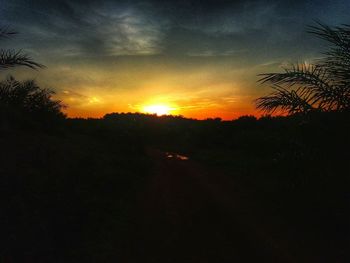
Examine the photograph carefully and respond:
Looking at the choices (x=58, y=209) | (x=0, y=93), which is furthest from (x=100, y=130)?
(x=58, y=209)

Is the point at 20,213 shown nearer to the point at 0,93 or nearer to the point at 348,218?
the point at 348,218

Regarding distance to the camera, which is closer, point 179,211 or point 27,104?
point 179,211

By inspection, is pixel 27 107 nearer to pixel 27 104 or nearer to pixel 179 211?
pixel 27 104

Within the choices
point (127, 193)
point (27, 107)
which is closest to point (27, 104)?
point (27, 107)

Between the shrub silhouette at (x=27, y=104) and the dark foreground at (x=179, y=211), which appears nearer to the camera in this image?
the dark foreground at (x=179, y=211)

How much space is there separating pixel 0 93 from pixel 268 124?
25415 mm

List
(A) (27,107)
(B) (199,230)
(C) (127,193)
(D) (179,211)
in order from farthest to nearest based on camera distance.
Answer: (A) (27,107), (C) (127,193), (D) (179,211), (B) (199,230)

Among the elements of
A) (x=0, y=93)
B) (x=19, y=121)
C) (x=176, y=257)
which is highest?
(x=0, y=93)

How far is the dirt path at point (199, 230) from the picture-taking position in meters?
6.13

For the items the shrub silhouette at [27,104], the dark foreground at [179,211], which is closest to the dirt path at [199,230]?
the dark foreground at [179,211]

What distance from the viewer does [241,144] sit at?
28.0 meters

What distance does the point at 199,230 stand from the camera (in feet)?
24.1

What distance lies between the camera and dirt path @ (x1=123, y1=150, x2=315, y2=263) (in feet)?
20.1

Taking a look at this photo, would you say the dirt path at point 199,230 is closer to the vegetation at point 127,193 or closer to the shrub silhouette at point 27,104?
the vegetation at point 127,193
